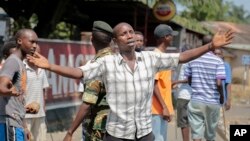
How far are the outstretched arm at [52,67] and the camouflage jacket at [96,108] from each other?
300 mm

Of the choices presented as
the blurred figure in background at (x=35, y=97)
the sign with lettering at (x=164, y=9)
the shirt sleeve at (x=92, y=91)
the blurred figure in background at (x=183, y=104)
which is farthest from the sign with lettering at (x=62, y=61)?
the shirt sleeve at (x=92, y=91)

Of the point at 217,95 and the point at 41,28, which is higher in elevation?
the point at 41,28

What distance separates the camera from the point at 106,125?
4.78m

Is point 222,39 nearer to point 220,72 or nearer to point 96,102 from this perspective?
point 96,102

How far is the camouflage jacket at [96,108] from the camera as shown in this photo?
4887 millimetres

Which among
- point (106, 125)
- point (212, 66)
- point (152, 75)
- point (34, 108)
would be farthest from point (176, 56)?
point (212, 66)

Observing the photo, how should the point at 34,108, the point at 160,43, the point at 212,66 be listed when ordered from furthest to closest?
1. the point at 212,66
2. the point at 160,43
3. the point at 34,108

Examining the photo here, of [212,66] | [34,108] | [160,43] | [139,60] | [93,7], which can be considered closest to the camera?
[139,60]

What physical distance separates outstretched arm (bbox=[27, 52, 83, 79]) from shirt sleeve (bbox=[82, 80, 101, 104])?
279mm

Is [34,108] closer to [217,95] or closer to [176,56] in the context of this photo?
[176,56]

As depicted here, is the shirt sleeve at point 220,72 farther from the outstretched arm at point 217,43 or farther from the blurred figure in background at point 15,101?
the blurred figure in background at point 15,101

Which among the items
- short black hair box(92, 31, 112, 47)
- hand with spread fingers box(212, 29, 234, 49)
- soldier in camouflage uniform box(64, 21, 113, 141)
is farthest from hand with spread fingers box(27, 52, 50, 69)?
hand with spread fingers box(212, 29, 234, 49)

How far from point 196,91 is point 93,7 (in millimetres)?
12500

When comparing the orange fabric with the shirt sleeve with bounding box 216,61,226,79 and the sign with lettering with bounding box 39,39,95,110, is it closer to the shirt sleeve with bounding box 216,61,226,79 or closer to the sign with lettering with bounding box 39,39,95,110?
the shirt sleeve with bounding box 216,61,226,79
